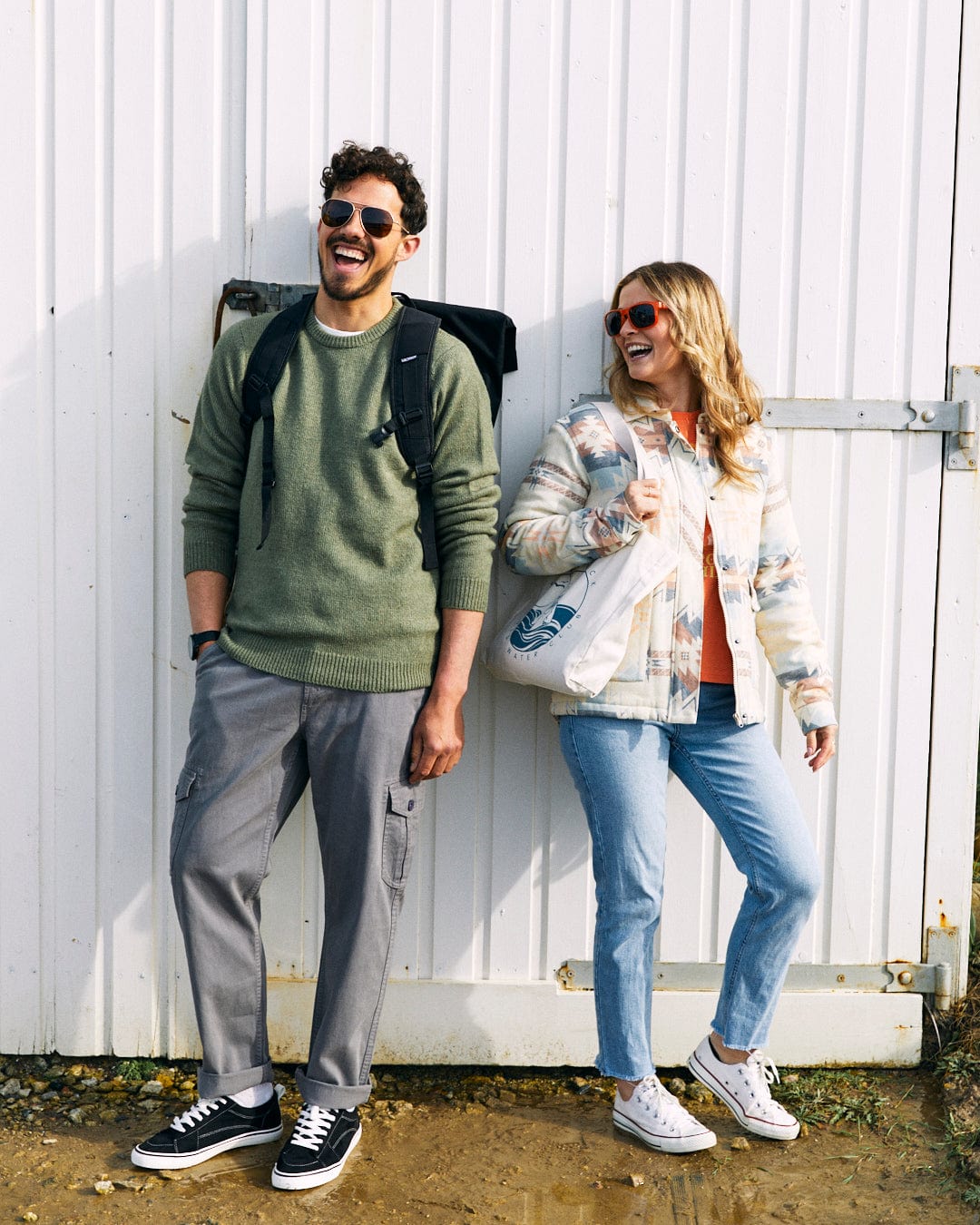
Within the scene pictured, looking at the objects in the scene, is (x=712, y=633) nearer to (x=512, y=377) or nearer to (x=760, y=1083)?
(x=512, y=377)

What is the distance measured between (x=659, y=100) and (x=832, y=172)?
50cm

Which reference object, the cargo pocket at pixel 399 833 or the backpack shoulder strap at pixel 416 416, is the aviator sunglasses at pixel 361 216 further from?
the cargo pocket at pixel 399 833

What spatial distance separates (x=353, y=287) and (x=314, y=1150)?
203 cm

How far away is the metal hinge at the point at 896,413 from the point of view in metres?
3.21

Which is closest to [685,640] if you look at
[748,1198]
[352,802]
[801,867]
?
[801,867]

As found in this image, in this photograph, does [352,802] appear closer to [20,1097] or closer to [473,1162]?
[473,1162]

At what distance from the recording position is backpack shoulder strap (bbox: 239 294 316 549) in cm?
279

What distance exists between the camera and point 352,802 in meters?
2.79

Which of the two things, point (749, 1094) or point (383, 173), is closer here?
point (383, 173)

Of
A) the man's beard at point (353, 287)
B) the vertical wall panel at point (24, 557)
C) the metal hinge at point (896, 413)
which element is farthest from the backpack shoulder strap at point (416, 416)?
the vertical wall panel at point (24, 557)

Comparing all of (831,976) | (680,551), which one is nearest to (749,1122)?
(831,976)

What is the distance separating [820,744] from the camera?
3021 millimetres

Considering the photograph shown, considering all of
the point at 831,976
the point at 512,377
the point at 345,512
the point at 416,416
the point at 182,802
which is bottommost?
the point at 831,976

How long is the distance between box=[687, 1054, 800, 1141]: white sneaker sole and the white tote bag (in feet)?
3.47
